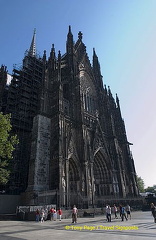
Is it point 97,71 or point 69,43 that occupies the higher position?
point 69,43

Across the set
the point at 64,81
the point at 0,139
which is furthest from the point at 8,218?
the point at 64,81

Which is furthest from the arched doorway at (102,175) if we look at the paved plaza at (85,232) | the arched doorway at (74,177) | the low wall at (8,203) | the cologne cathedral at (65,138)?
the paved plaza at (85,232)

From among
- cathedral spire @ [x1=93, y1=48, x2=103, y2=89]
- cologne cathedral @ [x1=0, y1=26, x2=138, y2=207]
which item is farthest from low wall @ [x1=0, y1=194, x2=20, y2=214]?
cathedral spire @ [x1=93, y1=48, x2=103, y2=89]

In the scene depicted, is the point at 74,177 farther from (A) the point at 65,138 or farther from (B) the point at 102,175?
(B) the point at 102,175

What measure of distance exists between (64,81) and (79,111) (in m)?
7.25

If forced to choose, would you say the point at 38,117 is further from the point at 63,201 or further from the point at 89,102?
the point at 89,102

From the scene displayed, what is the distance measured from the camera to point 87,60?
39719 mm

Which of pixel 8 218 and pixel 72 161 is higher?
pixel 72 161

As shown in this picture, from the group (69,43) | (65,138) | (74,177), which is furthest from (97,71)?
(74,177)

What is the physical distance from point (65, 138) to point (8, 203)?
965 centimetres

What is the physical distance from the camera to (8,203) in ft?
62.7

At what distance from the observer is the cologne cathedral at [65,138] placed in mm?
19603

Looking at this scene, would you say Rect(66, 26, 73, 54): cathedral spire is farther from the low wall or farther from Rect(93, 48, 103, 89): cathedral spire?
the low wall

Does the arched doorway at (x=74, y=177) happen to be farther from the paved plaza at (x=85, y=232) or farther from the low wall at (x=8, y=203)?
the paved plaza at (x=85, y=232)
